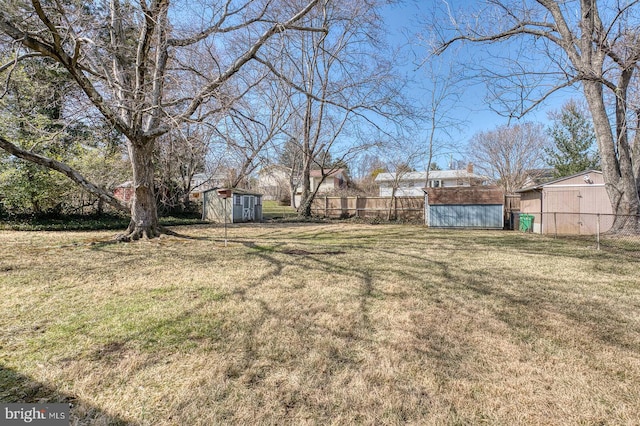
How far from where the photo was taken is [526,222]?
43.7 feet

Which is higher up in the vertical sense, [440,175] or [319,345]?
[440,175]

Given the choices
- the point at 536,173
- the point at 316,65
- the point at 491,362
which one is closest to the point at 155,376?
the point at 491,362

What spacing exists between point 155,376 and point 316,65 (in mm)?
18344

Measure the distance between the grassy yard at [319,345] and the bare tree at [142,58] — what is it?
340 centimetres

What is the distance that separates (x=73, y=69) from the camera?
5785mm

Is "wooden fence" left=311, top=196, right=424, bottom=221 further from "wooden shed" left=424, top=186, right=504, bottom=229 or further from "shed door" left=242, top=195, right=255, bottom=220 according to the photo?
"shed door" left=242, top=195, right=255, bottom=220

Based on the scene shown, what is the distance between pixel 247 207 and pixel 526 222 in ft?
49.1

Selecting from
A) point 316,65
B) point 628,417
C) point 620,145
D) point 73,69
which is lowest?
point 628,417

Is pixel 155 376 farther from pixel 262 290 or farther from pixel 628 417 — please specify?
pixel 628 417

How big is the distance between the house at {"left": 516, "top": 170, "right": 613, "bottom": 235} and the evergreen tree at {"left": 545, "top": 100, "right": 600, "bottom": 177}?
8.10 metres

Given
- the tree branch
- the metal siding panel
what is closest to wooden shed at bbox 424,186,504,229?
the metal siding panel

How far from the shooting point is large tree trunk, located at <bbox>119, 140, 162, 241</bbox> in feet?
26.1

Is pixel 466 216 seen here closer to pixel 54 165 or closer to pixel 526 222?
pixel 526 222

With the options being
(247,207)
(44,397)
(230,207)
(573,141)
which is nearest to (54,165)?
(44,397)
